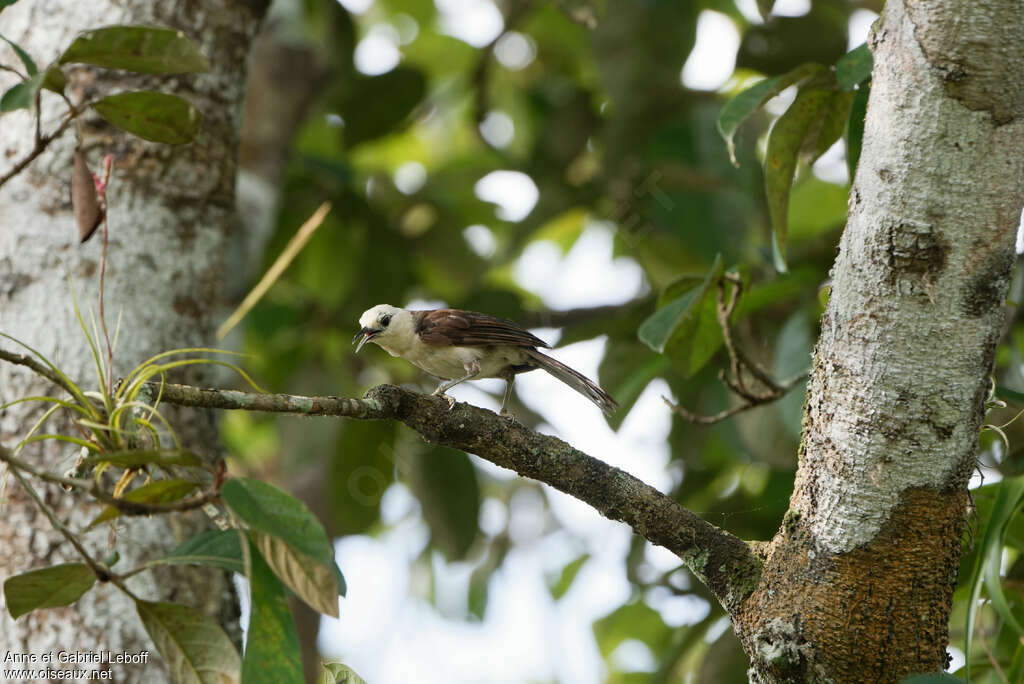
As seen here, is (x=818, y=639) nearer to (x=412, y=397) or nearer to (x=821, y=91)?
(x=412, y=397)

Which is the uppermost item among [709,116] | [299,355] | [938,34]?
[709,116]

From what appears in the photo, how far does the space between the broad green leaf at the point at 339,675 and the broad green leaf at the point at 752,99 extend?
1437 mm

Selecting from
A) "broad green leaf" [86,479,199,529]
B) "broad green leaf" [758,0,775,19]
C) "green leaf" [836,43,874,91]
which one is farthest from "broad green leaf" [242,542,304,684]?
"broad green leaf" [758,0,775,19]

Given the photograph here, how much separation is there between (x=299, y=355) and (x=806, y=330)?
2498 millimetres

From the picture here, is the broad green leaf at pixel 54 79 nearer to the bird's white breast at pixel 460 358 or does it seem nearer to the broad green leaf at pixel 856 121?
the bird's white breast at pixel 460 358

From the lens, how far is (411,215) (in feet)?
18.5

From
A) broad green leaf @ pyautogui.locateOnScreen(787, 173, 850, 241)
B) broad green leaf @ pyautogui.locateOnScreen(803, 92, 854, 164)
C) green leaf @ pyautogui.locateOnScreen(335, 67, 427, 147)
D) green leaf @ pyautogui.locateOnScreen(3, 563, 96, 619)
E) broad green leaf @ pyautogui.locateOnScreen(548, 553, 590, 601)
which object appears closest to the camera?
green leaf @ pyautogui.locateOnScreen(3, 563, 96, 619)

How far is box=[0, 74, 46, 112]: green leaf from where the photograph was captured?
1628 mm

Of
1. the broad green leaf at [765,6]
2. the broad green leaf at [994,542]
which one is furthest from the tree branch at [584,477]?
the broad green leaf at [765,6]

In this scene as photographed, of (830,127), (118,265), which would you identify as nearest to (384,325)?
(118,265)

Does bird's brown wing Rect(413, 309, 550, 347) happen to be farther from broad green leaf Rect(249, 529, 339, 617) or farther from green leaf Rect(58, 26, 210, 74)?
broad green leaf Rect(249, 529, 339, 617)

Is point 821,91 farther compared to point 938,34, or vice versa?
point 821,91

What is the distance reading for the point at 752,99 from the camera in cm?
239

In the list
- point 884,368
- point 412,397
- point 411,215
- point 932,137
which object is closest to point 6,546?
point 412,397
